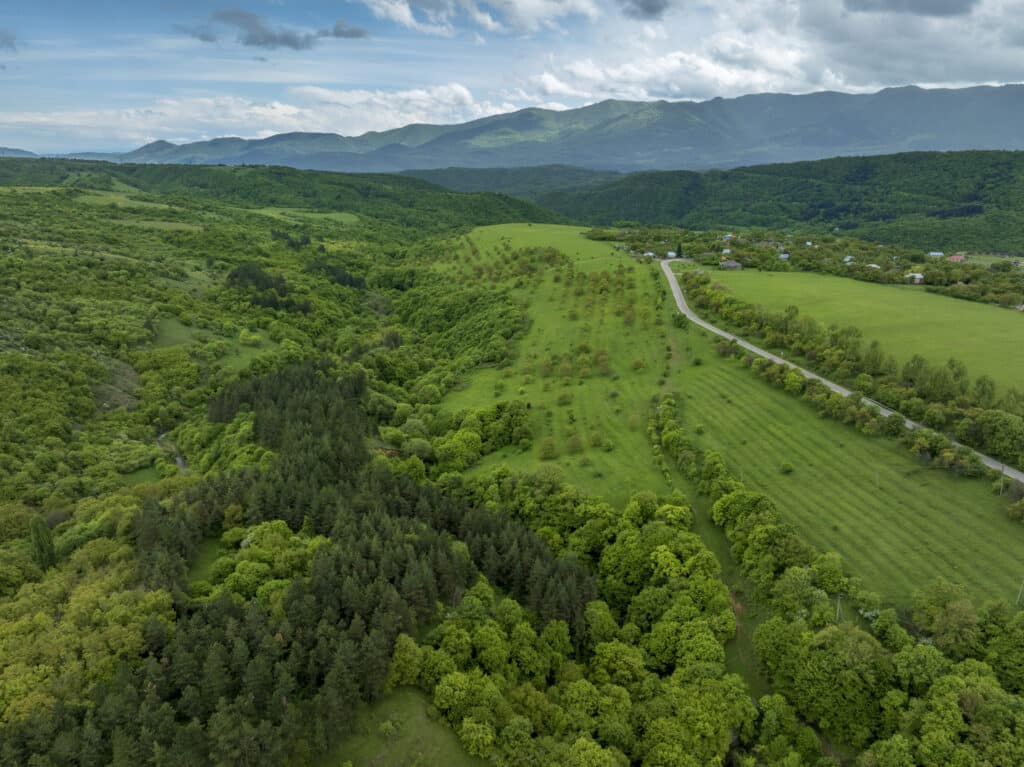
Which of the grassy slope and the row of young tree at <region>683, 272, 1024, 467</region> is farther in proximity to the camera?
the row of young tree at <region>683, 272, 1024, 467</region>

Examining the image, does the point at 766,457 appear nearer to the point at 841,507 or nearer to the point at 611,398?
the point at 841,507

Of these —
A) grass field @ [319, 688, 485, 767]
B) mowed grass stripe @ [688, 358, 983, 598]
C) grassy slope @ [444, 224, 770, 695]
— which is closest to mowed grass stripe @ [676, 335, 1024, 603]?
mowed grass stripe @ [688, 358, 983, 598]

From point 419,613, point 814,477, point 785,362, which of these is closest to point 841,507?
point 814,477

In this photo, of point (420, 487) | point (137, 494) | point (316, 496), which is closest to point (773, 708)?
point (420, 487)

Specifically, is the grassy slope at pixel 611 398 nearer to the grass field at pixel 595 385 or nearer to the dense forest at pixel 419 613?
the grass field at pixel 595 385

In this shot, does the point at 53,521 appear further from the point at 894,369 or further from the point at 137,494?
the point at 894,369

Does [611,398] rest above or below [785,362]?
below

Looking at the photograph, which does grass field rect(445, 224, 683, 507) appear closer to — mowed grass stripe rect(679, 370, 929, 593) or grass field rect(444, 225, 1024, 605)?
grass field rect(444, 225, 1024, 605)
